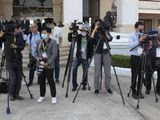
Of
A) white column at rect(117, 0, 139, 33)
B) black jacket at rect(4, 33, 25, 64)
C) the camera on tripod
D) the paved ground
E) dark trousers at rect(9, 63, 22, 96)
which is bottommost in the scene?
the paved ground

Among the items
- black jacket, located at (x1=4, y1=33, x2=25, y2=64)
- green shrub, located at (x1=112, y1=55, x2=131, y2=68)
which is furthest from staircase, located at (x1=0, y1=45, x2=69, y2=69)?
black jacket, located at (x1=4, y1=33, x2=25, y2=64)

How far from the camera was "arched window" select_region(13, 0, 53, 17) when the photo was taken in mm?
25219

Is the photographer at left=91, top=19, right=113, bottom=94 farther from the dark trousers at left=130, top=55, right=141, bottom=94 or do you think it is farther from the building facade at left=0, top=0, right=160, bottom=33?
the building facade at left=0, top=0, right=160, bottom=33

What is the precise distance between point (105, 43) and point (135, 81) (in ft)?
3.80

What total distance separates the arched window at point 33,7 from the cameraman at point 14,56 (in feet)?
50.1

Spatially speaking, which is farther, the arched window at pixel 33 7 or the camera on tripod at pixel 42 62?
the arched window at pixel 33 7

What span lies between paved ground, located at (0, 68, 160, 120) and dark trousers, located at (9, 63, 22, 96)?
30 cm

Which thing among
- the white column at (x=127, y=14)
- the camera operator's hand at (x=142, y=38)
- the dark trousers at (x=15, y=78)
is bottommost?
the dark trousers at (x=15, y=78)

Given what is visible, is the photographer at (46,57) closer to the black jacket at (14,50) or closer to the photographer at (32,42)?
the black jacket at (14,50)

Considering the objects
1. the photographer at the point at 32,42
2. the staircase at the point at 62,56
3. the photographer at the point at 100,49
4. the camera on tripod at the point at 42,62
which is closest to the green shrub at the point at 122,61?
the staircase at the point at 62,56

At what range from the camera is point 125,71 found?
13922mm

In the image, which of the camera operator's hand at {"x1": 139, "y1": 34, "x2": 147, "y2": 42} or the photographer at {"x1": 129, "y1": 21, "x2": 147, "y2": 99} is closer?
the camera operator's hand at {"x1": 139, "y1": 34, "x2": 147, "y2": 42}

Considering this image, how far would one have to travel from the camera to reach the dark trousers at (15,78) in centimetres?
987

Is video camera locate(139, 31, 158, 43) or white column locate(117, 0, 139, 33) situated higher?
white column locate(117, 0, 139, 33)
